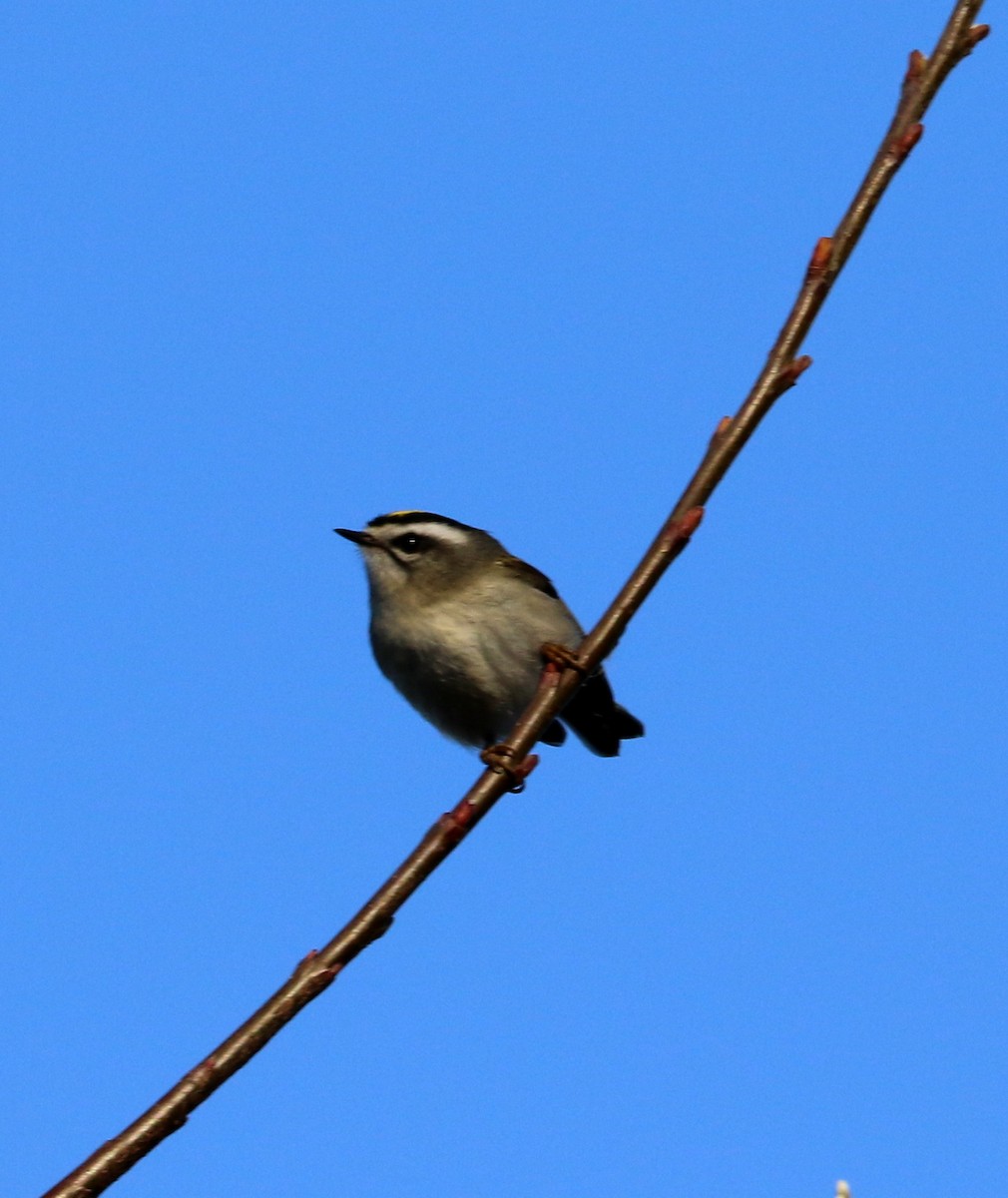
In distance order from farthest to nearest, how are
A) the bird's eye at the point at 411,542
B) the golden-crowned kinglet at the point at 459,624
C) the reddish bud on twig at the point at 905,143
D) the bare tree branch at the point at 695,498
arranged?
the bird's eye at the point at 411,542 → the golden-crowned kinglet at the point at 459,624 → the reddish bud on twig at the point at 905,143 → the bare tree branch at the point at 695,498

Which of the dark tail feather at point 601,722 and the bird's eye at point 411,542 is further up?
the dark tail feather at point 601,722

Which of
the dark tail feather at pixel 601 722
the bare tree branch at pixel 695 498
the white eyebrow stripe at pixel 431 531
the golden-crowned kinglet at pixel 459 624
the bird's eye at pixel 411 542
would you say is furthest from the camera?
the dark tail feather at pixel 601 722

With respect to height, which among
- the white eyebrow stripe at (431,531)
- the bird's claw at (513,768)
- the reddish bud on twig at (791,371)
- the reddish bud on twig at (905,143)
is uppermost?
A: the white eyebrow stripe at (431,531)

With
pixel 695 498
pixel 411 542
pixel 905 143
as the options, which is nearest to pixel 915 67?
pixel 905 143

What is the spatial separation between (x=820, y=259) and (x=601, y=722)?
18.8ft

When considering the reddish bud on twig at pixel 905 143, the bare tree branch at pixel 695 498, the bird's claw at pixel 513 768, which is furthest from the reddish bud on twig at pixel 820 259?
the bird's claw at pixel 513 768

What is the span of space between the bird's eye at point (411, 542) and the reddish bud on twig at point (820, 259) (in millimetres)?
5245

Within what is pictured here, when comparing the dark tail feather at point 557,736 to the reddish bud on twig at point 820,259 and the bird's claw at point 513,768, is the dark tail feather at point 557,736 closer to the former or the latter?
the bird's claw at point 513,768

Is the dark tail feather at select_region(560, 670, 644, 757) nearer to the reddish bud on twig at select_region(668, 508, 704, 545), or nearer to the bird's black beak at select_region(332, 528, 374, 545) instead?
the bird's black beak at select_region(332, 528, 374, 545)

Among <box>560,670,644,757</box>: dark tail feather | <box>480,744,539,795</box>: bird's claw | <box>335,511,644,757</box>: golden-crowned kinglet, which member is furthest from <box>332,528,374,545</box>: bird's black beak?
<box>480,744,539,795</box>: bird's claw

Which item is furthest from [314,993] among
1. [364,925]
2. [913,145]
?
[913,145]

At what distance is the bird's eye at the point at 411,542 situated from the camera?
838 cm

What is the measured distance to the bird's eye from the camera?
838 centimetres

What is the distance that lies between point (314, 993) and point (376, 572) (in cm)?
547
